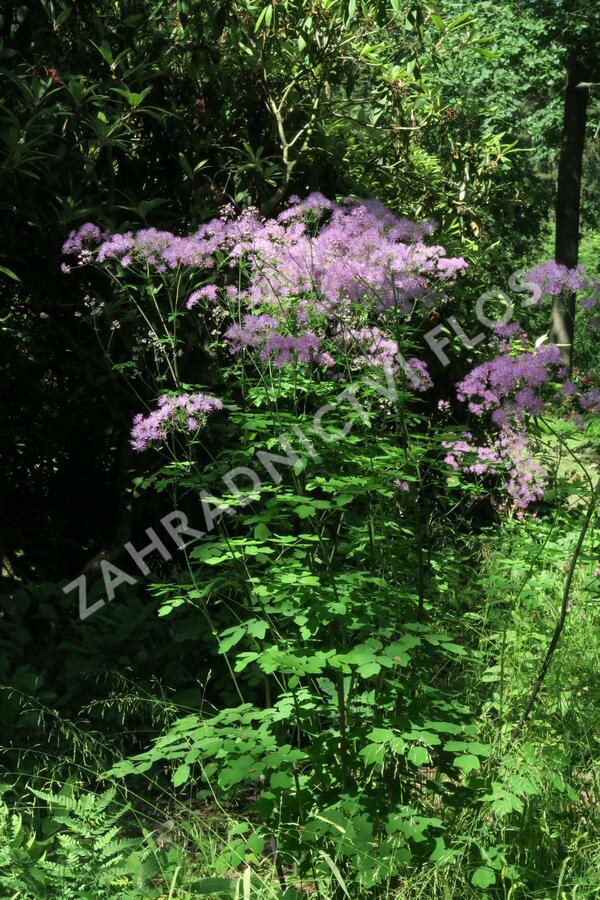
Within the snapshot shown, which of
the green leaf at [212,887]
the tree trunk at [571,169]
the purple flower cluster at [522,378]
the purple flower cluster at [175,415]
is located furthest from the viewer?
the tree trunk at [571,169]

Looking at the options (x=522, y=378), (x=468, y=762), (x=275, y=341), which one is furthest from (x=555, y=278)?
(x=468, y=762)

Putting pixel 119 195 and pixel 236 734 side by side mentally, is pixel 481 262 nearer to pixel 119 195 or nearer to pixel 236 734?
pixel 119 195

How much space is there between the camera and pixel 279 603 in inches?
116

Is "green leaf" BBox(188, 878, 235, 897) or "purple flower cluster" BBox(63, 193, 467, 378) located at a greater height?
"purple flower cluster" BBox(63, 193, 467, 378)

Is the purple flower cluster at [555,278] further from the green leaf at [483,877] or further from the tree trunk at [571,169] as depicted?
the tree trunk at [571,169]

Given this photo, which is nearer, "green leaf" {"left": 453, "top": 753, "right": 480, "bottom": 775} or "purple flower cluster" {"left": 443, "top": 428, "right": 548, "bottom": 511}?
"green leaf" {"left": 453, "top": 753, "right": 480, "bottom": 775}

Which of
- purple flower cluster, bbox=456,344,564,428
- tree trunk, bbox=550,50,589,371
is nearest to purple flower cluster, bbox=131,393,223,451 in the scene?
purple flower cluster, bbox=456,344,564,428

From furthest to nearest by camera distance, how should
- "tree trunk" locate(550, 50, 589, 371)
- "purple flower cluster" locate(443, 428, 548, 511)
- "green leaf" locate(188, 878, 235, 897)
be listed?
"tree trunk" locate(550, 50, 589, 371), "purple flower cluster" locate(443, 428, 548, 511), "green leaf" locate(188, 878, 235, 897)

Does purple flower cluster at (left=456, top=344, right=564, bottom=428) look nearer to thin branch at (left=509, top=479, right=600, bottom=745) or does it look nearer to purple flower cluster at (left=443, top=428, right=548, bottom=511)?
purple flower cluster at (left=443, top=428, right=548, bottom=511)

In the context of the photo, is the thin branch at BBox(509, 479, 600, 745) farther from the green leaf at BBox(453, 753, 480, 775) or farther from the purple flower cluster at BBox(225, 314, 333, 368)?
the purple flower cluster at BBox(225, 314, 333, 368)

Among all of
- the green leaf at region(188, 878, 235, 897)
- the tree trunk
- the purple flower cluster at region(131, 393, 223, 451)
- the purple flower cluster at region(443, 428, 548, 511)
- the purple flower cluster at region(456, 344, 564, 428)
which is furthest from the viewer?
the tree trunk

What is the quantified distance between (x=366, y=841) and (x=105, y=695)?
5.74 feet

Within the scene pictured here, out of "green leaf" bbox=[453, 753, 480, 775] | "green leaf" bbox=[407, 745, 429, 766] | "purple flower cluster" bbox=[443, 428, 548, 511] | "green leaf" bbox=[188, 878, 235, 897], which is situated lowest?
"green leaf" bbox=[188, 878, 235, 897]

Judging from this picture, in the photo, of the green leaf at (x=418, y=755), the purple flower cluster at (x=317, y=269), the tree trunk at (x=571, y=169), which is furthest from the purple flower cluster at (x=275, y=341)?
the tree trunk at (x=571, y=169)
